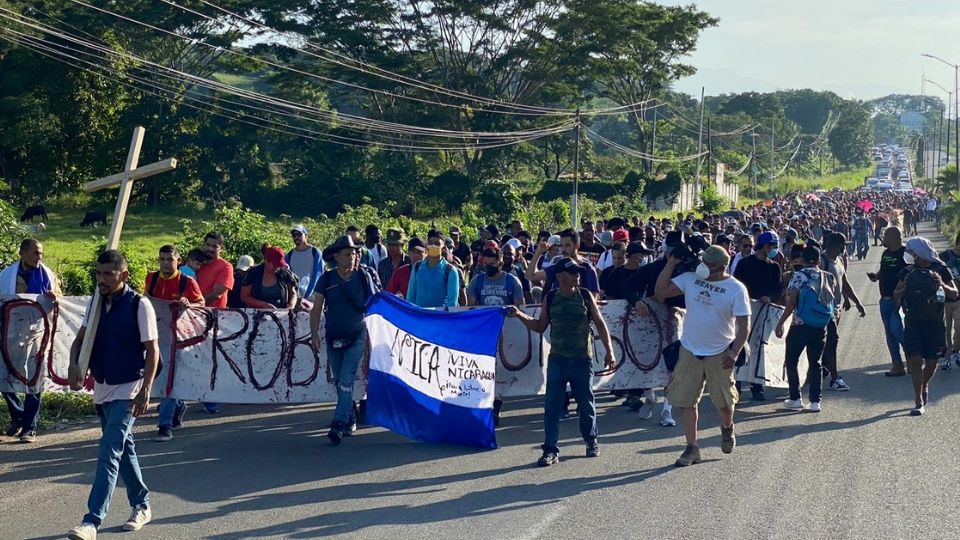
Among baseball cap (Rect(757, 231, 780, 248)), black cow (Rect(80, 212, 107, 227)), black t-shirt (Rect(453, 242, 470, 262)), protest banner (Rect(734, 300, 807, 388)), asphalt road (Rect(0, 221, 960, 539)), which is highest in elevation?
black cow (Rect(80, 212, 107, 227))

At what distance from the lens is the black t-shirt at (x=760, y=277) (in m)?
11.9

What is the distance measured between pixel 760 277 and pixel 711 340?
141 inches

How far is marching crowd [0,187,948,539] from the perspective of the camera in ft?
22.6

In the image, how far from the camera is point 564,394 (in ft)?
29.2

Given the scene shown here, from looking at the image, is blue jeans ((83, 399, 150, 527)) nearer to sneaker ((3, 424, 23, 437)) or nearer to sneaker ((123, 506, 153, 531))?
sneaker ((123, 506, 153, 531))

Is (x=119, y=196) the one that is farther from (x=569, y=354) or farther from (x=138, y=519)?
(x=569, y=354)

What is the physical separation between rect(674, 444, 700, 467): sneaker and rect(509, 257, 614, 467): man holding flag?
28.4 inches

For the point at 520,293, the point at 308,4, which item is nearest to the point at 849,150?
the point at 308,4

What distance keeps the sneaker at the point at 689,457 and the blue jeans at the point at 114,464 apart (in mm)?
3976

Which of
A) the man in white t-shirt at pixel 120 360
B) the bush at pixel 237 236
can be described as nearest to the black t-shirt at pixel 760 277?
the man in white t-shirt at pixel 120 360

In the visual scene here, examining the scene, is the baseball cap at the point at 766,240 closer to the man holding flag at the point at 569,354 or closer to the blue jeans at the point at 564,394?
the man holding flag at the point at 569,354

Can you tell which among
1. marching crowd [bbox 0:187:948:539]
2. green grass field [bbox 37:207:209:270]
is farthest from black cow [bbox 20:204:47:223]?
marching crowd [bbox 0:187:948:539]

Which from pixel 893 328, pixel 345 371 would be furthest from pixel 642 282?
pixel 893 328

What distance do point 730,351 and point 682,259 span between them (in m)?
1.16
